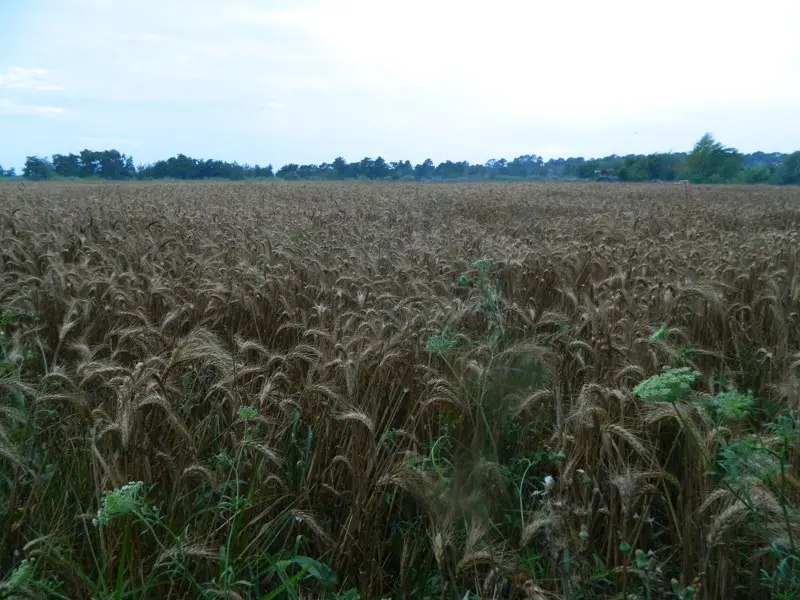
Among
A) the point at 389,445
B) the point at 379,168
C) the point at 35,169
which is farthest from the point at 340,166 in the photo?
the point at 389,445

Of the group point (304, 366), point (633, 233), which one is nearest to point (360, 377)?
point (304, 366)

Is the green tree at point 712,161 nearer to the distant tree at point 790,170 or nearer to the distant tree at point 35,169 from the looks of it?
the distant tree at point 790,170

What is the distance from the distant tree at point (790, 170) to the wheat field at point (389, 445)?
84.1 m

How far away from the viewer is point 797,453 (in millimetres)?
2518

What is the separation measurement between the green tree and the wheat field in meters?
97.7

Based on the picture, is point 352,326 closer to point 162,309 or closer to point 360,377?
point 360,377

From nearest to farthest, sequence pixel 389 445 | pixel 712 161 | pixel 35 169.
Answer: pixel 389 445 → pixel 35 169 → pixel 712 161

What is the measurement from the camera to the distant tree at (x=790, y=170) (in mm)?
76375

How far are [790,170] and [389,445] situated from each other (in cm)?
9352

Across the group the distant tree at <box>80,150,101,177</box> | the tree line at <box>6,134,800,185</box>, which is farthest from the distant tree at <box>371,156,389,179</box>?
the distant tree at <box>80,150,101,177</box>

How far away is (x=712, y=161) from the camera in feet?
312

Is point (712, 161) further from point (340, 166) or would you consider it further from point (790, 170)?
point (340, 166)

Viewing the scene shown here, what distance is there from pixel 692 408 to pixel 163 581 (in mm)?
2075

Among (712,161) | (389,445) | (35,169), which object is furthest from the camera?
(712,161)
